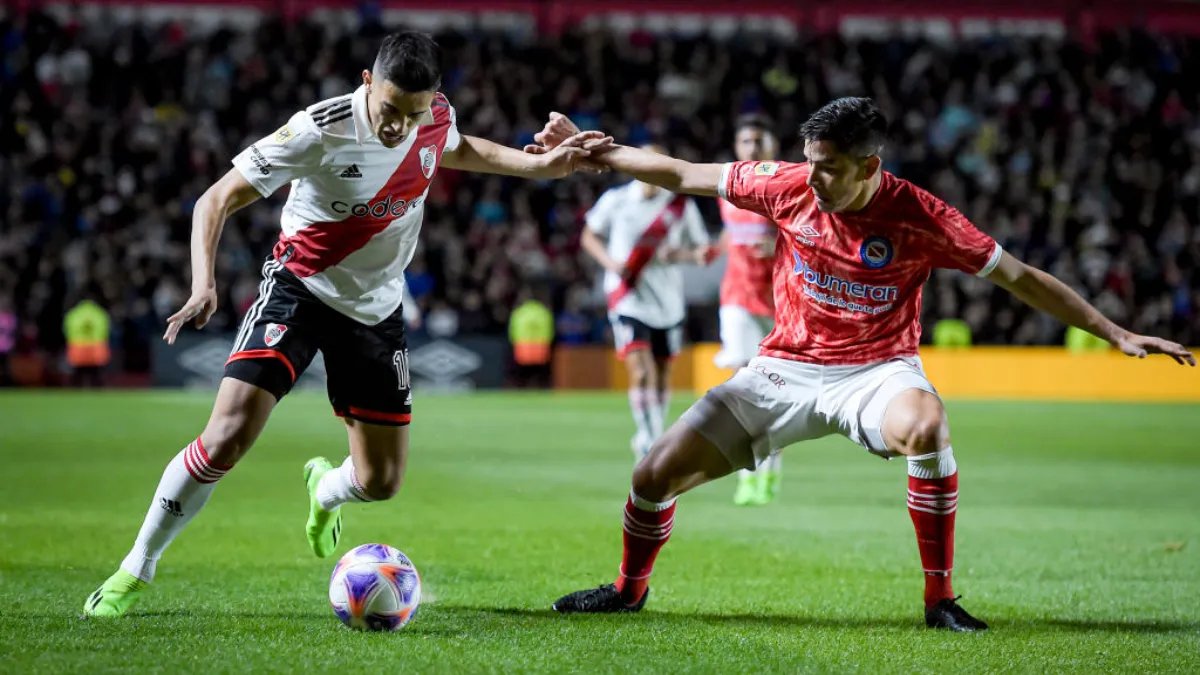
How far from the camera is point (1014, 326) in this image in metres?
25.7

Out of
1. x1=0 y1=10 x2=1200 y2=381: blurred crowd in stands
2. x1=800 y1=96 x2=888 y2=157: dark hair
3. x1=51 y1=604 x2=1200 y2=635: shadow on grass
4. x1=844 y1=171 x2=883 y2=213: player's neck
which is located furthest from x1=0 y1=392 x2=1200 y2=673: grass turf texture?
x1=0 y1=10 x2=1200 y2=381: blurred crowd in stands

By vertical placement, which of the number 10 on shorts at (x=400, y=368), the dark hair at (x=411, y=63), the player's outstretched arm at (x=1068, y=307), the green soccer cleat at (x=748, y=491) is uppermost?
the dark hair at (x=411, y=63)

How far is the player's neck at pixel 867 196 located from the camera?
5.85 meters

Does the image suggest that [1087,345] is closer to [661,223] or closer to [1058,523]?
[661,223]

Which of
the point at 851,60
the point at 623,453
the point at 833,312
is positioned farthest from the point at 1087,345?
the point at 833,312

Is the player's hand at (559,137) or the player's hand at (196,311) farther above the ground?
the player's hand at (559,137)

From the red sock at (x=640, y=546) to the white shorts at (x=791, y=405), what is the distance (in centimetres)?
39

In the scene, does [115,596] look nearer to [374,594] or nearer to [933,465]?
[374,594]

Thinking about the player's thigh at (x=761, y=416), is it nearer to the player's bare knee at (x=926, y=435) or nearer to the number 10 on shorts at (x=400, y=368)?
the player's bare knee at (x=926, y=435)

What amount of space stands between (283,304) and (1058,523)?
18.1ft

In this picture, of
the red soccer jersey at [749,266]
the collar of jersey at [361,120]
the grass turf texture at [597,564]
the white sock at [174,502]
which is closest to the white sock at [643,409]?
the grass turf texture at [597,564]

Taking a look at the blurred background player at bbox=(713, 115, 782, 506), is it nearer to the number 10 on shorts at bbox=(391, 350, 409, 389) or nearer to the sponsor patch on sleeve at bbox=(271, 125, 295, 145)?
the number 10 on shorts at bbox=(391, 350, 409, 389)

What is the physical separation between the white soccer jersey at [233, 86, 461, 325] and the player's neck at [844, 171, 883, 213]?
5.65 feet

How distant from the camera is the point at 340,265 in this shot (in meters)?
5.96
